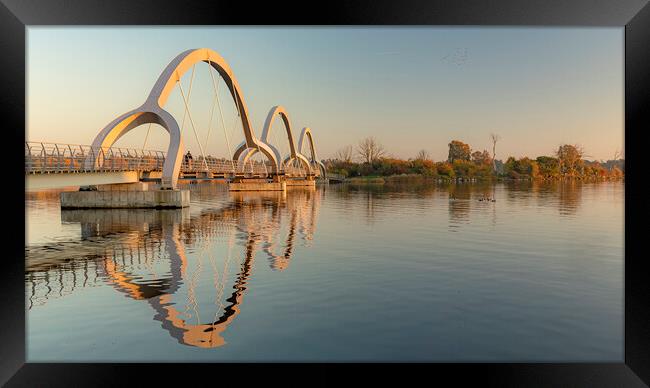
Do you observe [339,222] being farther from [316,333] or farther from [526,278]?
[316,333]

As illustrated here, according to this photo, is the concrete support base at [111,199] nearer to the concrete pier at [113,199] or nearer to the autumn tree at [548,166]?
the concrete pier at [113,199]

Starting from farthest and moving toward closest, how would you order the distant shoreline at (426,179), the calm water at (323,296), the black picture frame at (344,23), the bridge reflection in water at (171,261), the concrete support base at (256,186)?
the distant shoreline at (426,179)
the concrete support base at (256,186)
the bridge reflection in water at (171,261)
the calm water at (323,296)
the black picture frame at (344,23)

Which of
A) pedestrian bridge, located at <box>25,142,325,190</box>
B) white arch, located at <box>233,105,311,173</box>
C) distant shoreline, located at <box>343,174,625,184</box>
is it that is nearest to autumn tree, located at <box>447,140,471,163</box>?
distant shoreline, located at <box>343,174,625,184</box>

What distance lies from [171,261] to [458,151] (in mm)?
140470

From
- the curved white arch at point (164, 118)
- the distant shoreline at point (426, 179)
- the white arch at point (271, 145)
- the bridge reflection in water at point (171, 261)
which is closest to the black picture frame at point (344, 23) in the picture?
the bridge reflection in water at point (171, 261)

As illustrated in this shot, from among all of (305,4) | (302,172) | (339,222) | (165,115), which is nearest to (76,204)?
(165,115)

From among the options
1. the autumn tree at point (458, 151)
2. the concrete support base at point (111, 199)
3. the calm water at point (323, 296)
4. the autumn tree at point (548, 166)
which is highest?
the autumn tree at point (458, 151)

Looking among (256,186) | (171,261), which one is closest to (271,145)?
(256,186)

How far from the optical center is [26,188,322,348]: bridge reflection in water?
36.3 ft

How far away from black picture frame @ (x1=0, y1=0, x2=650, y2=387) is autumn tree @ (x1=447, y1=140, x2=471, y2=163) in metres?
146

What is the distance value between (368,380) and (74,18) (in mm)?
6710

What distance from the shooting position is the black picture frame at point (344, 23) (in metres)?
7.09

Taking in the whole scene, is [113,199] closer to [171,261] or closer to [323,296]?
[171,261]

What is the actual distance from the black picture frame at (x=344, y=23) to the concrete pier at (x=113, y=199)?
32.0 meters
